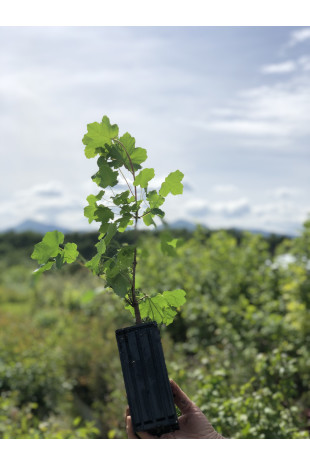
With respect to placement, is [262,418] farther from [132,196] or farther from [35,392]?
[35,392]

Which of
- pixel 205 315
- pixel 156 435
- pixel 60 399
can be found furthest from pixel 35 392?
pixel 156 435

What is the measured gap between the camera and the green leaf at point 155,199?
1267 millimetres

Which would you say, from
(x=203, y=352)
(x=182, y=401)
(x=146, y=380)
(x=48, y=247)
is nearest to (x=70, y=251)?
(x=48, y=247)

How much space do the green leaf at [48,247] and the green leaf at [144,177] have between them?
0.27m

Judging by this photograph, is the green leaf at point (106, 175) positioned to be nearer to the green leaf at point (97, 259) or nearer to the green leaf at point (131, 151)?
the green leaf at point (131, 151)

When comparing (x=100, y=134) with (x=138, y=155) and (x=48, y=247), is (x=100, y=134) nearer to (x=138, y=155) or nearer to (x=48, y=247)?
(x=138, y=155)

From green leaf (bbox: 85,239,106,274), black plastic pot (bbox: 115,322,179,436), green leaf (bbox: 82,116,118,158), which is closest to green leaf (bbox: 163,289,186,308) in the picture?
black plastic pot (bbox: 115,322,179,436)

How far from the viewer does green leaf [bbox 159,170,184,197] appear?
1.27 meters

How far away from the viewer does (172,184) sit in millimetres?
1270

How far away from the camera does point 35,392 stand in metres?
3.90

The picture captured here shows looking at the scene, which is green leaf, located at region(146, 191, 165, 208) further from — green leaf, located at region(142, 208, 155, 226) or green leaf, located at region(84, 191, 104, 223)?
green leaf, located at region(84, 191, 104, 223)

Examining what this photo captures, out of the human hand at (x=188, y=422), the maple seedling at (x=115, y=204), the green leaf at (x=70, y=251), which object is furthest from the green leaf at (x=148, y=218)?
the human hand at (x=188, y=422)

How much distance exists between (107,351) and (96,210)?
10.9ft

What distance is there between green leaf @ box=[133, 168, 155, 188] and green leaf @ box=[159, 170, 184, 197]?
0.04 metres
